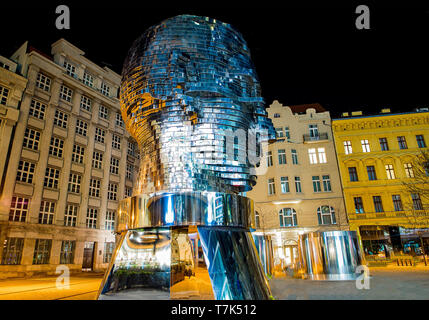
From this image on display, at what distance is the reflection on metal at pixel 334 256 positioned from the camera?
12.0m

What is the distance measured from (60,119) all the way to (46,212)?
9.35m

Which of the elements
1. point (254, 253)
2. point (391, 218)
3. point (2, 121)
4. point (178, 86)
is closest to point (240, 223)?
point (254, 253)

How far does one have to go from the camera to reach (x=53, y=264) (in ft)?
81.0

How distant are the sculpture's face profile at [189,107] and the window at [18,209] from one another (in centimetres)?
2311

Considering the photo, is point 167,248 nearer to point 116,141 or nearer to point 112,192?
point 112,192

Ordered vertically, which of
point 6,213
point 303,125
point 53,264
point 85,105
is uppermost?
point 85,105

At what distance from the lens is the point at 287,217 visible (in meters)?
27.5

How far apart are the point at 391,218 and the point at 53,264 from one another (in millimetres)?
31807

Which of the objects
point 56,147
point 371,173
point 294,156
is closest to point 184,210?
point 294,156

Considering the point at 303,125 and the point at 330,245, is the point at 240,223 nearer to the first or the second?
the point at 330,245

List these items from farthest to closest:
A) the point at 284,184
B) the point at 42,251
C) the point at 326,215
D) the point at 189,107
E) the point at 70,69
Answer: the point at 70,69 → the point at 284,184 → the point at 326,215 → the point at 42,251 → the point at 189,107

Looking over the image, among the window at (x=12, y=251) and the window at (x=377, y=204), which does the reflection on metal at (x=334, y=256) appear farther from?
the window at (x=12, y=251)

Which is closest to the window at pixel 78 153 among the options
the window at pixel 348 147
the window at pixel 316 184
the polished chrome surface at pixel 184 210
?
the window at pixel 316 184

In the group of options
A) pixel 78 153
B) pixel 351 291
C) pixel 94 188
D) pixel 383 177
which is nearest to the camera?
pixel 351 291
